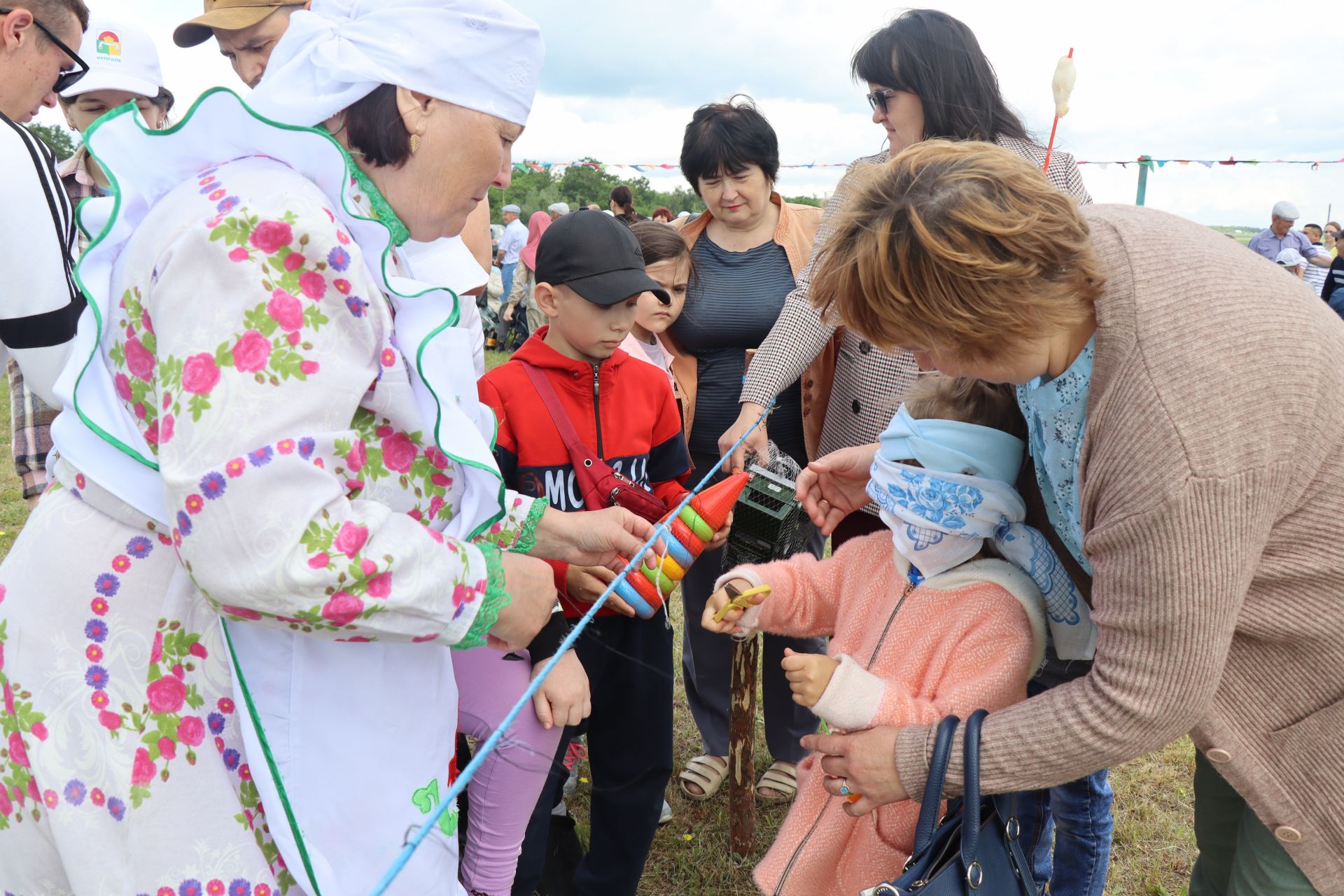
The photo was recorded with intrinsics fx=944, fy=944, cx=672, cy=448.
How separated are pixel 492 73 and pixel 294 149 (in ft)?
1.01

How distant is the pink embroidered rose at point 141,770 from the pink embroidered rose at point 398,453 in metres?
0.49

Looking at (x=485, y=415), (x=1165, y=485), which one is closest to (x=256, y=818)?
(x=485, y=415)

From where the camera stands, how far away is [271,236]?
1.14 meters

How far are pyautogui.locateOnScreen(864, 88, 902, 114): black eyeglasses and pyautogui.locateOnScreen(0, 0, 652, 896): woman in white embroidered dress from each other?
6.06ft

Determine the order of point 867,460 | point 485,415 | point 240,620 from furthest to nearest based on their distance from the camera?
point 867,460
point 485,415
point 240,620

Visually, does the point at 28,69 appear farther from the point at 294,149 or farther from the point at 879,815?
the point at 879,815

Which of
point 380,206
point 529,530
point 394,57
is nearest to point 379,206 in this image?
point 380,206

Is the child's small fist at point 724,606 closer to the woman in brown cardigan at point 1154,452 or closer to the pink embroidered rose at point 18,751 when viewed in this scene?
the woman in brown cardigan at point 1154,452

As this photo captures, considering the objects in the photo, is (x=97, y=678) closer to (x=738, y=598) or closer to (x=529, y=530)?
(x=529, y=530)

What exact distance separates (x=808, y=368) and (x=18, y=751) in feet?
8.05

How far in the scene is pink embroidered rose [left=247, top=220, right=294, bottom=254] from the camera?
1129mm

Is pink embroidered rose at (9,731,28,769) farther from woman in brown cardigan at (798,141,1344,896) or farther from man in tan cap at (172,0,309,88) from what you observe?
man in tan cap at (172,0,309,88)

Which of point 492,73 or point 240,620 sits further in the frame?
point 492,73

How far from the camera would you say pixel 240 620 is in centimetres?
124
